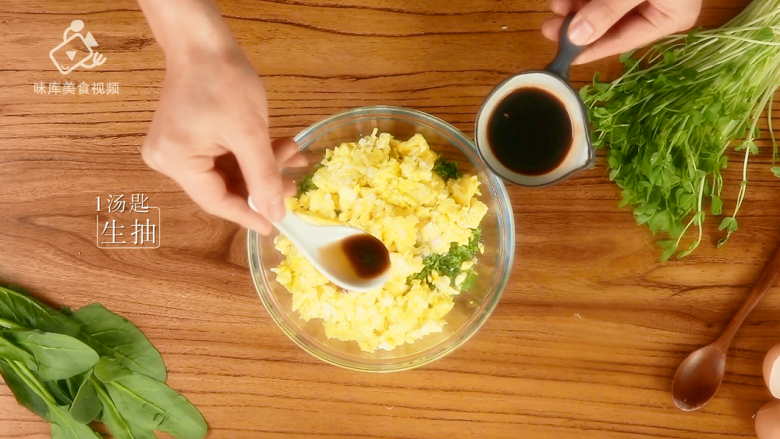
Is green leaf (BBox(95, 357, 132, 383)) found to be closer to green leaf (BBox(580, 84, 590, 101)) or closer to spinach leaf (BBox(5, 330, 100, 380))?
spinach leaf (BBox(5, 330, 100, 380))

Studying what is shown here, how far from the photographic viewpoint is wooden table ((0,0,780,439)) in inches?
60.6

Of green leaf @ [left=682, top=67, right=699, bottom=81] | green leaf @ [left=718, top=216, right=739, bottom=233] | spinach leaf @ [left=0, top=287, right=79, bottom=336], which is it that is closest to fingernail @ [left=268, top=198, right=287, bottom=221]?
spinach leaf @ [left=0, top=287, right=79, bottom=336]

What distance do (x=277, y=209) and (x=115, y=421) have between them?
3.01ft

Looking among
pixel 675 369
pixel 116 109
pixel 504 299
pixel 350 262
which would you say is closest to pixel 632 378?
pixel 675 369

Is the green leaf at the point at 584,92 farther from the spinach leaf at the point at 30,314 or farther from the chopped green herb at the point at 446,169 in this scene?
the spinach leaf at the point at 30,314

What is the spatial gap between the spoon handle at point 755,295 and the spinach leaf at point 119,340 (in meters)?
1.60

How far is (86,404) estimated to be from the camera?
5.02 feet

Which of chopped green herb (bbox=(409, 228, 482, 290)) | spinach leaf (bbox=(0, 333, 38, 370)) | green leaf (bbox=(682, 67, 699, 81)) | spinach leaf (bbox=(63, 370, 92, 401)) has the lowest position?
spinach leaf (bbox=(63, 370, 92, 401))

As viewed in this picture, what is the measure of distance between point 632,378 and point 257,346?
109 cm

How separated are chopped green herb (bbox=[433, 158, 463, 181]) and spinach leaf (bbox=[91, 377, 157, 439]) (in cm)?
111

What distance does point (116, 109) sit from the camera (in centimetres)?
160

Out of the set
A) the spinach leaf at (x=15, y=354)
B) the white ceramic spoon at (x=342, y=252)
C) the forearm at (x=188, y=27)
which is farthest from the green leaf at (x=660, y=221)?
the spinach leaf at (x=15, y=354)

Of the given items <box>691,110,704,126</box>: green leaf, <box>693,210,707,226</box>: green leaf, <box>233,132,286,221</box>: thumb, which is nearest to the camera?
<box>233,132,286,221</box>: thumb

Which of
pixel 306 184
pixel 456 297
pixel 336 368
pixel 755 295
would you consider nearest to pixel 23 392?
pixel 336 368
